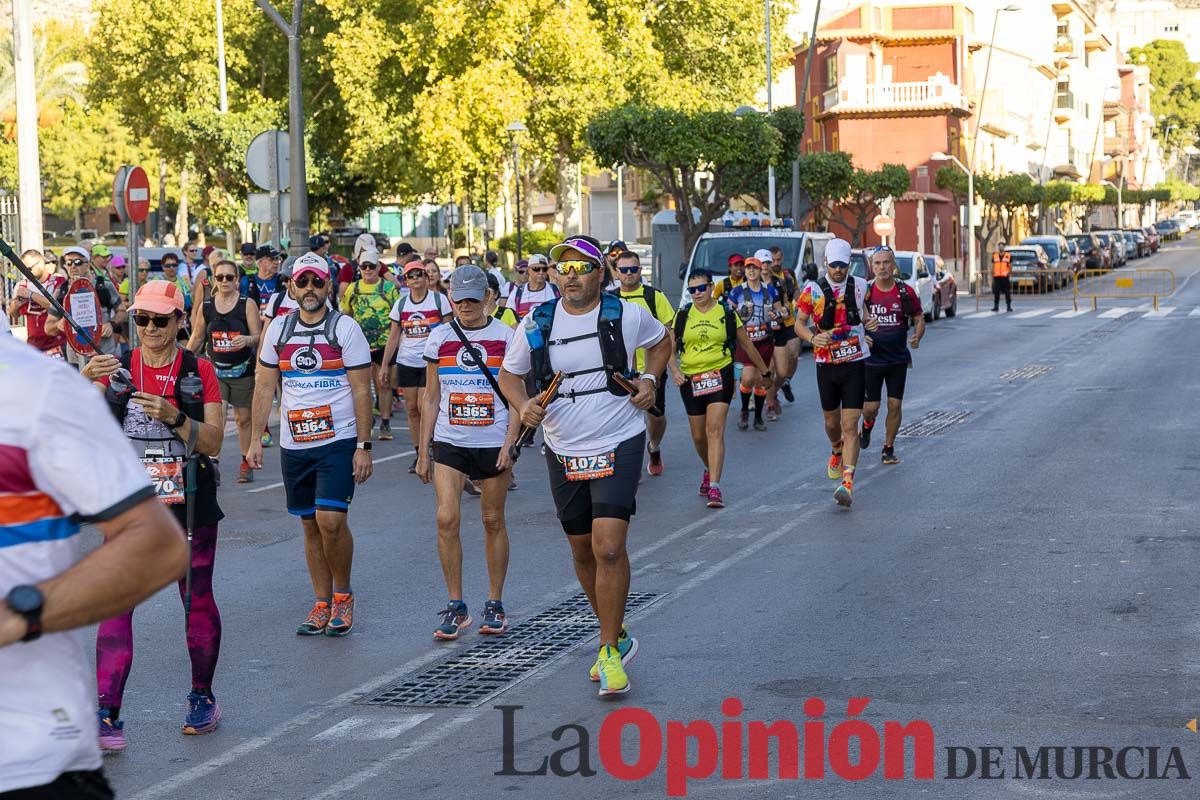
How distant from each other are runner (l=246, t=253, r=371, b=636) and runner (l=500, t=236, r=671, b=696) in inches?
45.1

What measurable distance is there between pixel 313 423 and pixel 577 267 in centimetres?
173

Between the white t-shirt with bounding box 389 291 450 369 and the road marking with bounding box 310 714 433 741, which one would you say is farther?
the white t-shirt with bounding box 389 291 450 369

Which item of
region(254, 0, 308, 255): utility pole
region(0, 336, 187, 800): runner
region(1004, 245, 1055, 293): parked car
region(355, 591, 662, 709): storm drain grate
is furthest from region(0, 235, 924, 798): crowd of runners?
region(1004, 245, 1055, 293): parked car

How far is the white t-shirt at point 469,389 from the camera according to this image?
855 cm

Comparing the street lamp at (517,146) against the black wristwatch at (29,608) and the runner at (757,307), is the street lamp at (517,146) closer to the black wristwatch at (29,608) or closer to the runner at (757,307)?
the runner at (757,307)

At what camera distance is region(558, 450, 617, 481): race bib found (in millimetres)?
7184

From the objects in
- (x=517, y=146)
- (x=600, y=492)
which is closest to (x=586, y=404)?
(x=600, y=492)

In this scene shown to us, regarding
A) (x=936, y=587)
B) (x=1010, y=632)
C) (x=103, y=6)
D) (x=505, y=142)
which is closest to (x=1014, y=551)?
(x=936, y=587)

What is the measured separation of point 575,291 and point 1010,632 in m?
2.60

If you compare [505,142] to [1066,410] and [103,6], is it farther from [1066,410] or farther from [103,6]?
[1066,410]

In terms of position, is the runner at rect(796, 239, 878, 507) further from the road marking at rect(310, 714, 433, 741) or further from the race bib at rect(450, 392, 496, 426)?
the road marking at rect(310, 714, 433, 741)

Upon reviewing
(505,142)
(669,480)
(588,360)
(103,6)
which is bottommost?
(669,480)

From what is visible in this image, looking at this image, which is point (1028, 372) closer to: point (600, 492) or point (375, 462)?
point (375, 462)

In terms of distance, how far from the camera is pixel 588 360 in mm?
7316
